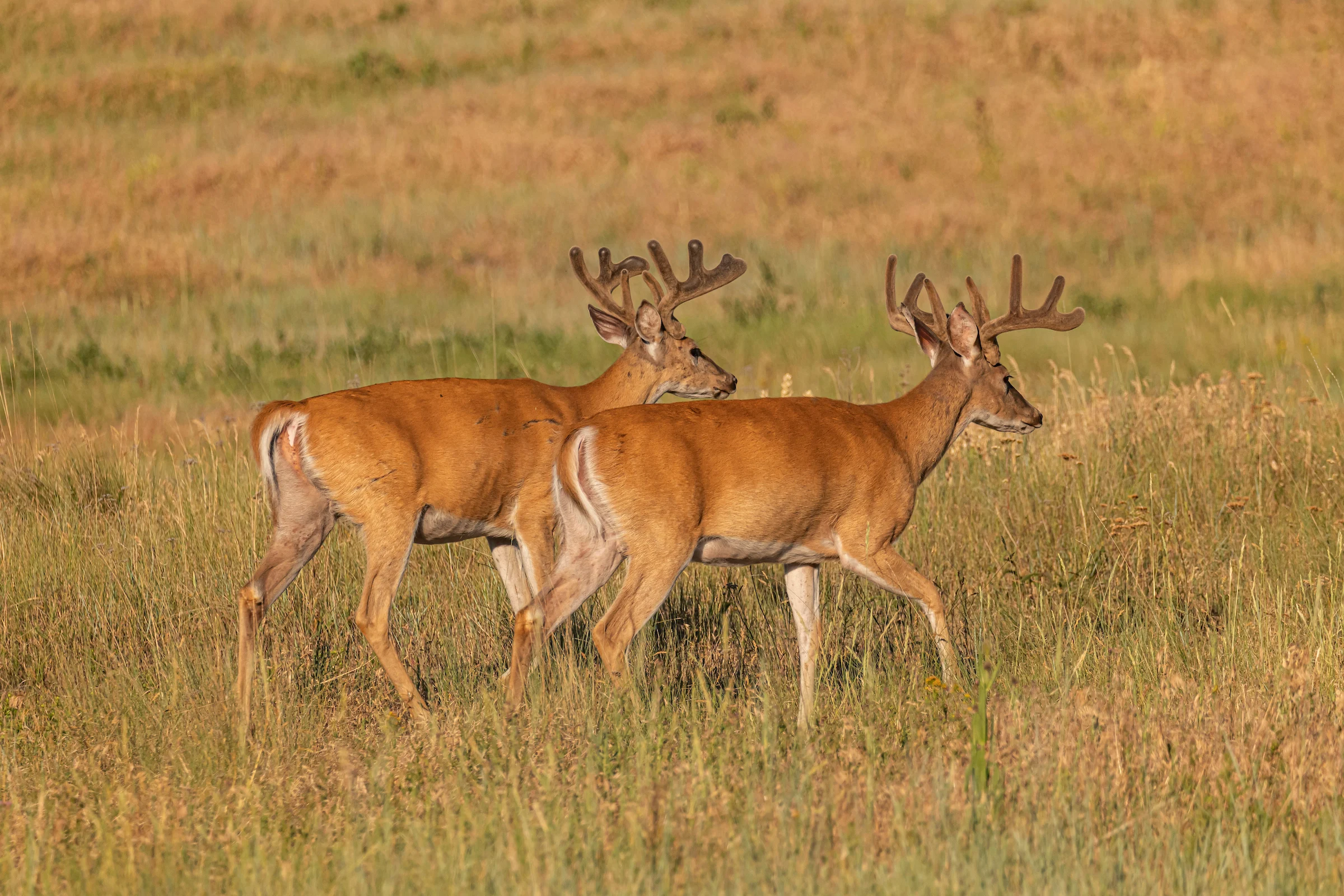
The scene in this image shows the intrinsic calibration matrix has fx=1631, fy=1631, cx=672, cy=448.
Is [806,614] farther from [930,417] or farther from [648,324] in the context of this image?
[648,324]

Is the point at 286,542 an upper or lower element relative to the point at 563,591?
upper

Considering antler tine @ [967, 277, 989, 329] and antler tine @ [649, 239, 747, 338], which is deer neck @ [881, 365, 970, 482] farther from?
antler tine @ [649, 239, 747, 338]

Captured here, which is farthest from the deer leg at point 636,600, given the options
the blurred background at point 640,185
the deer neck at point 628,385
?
the blurred background at point 640,185

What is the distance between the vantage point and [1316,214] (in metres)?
21.2

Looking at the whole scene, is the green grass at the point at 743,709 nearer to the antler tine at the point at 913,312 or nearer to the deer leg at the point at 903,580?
the deer leg at the point at 903,580

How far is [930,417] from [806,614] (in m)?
1.09

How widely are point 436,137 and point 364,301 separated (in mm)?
11197

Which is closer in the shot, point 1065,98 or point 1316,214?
point 1316,214

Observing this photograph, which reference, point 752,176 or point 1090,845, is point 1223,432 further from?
point 752,176

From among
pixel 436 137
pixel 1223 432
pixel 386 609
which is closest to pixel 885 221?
pixel 436 137

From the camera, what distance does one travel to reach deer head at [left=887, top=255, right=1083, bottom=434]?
Result: 710cm

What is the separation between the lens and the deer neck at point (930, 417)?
6.82m

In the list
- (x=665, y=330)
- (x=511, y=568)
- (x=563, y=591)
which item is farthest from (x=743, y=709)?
(x=665, y=330)

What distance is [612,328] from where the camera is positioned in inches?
311
